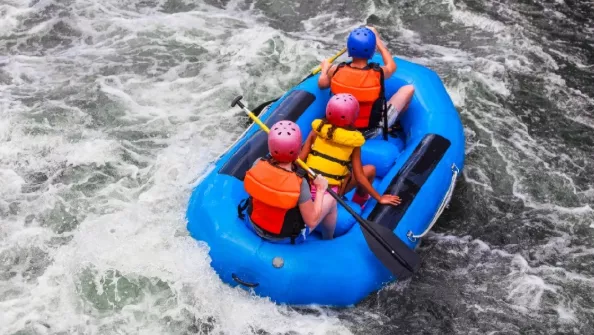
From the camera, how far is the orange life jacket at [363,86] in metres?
4.91

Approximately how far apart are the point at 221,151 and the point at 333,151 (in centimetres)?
185

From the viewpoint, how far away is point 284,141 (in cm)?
373

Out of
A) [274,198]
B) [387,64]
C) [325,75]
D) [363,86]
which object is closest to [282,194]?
[274,198]

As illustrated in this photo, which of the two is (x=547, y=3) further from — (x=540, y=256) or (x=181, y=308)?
(x=181, y=308)

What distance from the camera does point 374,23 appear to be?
28.6 feet

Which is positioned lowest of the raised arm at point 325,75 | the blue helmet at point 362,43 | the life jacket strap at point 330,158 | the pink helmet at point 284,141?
the life jacket strap at point 330,158

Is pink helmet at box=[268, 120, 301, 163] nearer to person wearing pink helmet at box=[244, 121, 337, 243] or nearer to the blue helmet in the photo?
person wearing pink helmet at box=[244, 121, 337, 243]

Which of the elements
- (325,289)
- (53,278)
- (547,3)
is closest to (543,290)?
(325,289)

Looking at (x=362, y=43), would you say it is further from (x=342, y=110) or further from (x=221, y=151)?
(x=221, y=151)

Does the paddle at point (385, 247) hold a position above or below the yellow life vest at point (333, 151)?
below

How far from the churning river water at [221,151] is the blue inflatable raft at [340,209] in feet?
0.64

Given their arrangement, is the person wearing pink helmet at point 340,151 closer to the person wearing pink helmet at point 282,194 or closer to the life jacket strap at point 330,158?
the life jacket strap at point 330,158

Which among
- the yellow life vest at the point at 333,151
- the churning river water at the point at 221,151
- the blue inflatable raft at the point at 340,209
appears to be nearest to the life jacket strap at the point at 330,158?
the yellow life vest at the point at 333,151

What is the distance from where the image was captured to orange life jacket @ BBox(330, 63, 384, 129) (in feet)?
16.1
